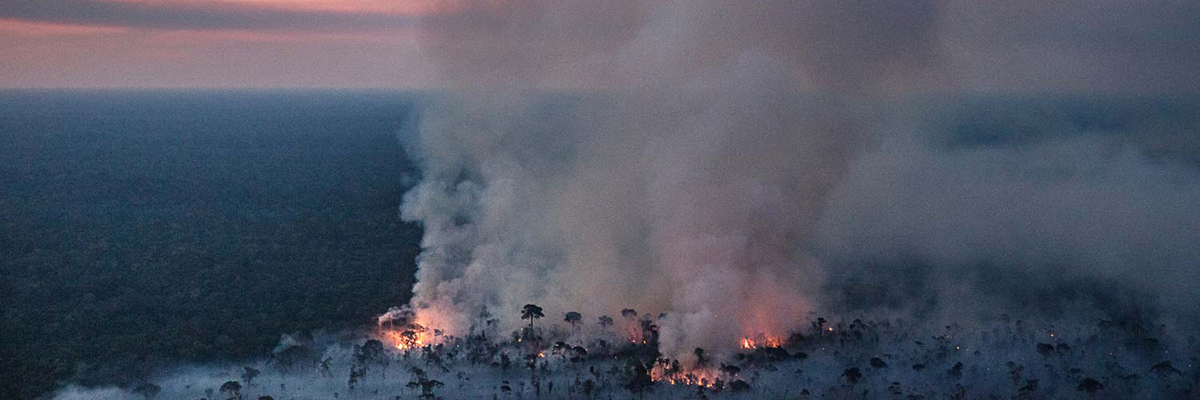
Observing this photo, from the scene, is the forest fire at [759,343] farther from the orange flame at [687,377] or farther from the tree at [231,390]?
the tree at [231,390]

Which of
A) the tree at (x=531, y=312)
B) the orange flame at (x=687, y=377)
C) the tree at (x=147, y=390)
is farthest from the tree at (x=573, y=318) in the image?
the tree at (x=147, y=390)

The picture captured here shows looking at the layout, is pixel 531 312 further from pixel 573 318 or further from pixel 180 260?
pixel 180 260

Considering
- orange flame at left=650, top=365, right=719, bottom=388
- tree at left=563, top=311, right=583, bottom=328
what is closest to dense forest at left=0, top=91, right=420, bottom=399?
tree at left=563, top=311, right=583, bottom=328

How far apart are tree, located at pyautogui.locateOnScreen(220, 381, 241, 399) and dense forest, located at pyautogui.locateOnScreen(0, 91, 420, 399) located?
5.16 m

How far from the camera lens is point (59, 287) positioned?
215 feet

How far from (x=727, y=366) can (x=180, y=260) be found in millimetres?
45834

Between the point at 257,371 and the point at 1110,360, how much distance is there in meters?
39.4

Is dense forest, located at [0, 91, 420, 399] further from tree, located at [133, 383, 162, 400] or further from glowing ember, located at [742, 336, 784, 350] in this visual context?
glowing ember, located at [742, 336, 784, 350]

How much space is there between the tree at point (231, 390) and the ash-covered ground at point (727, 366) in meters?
0.12

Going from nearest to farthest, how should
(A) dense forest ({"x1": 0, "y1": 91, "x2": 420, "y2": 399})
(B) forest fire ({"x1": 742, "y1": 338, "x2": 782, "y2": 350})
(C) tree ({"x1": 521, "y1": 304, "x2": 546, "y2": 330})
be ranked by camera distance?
(B) forest fire ({"x1": 742, "y1": 338, "x2": 782, "y2": 350}), (C) tree ({"x1": 521, "y1": 304, "x2": 546, "y2": 330}), (A) dense forest ({"x1": 0, "y1": 91, "x2": 420, "y2": 399})

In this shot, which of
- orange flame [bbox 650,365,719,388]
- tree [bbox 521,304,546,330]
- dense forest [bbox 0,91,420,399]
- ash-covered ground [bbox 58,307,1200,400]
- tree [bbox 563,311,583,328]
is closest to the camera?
ash-covered ground [bbox 58,307,1200,400]

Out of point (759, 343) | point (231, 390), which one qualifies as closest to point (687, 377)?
point (759, 343)

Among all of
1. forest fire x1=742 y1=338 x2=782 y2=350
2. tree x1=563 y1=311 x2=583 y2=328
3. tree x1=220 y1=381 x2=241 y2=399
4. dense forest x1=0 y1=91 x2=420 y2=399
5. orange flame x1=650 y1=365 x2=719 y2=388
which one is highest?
dense forest x1=0 y1=91 x2=420 y2=399

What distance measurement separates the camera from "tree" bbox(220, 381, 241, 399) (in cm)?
4309
